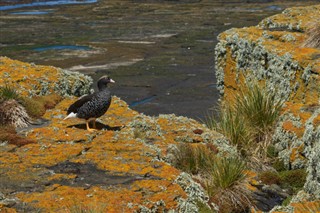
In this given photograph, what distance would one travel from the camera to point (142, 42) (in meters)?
49.4

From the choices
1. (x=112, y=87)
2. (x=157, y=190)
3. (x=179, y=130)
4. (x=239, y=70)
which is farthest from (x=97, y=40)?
(x=157, y=190)

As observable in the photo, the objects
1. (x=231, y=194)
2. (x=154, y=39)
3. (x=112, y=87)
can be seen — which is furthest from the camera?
(x=154, y=39)

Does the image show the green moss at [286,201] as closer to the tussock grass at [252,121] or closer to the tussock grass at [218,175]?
the tussock grass at [218,175]

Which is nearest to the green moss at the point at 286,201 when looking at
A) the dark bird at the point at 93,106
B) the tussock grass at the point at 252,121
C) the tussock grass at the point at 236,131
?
the tussock grass at the point at 252,121

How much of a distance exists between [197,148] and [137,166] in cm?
197

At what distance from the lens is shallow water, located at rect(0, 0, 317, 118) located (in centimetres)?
3233

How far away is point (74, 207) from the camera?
7.38m

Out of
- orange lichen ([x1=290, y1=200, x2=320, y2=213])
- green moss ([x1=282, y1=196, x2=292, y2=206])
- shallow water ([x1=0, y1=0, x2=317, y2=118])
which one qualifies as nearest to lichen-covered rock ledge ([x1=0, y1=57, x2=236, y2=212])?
green moss ([x1=282, y1=196, x2=292, y2=206])

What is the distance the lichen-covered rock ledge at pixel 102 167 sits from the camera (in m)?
7.91

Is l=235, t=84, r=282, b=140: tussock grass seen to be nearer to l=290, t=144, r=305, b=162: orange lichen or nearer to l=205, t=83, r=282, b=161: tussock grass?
l=205, t=83, r=282, b=161: tussock grass

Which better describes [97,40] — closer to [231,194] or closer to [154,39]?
[154,39]

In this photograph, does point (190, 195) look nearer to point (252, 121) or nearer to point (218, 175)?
point (218, 175)

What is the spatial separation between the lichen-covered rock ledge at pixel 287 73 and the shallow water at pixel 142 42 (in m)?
2.52

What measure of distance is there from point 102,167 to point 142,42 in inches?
1608
